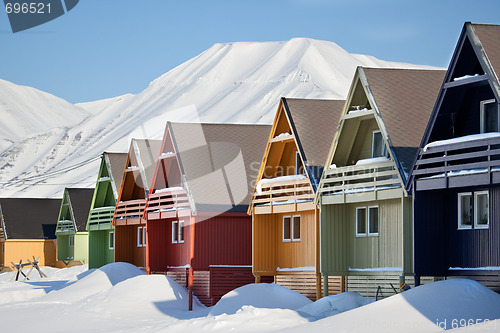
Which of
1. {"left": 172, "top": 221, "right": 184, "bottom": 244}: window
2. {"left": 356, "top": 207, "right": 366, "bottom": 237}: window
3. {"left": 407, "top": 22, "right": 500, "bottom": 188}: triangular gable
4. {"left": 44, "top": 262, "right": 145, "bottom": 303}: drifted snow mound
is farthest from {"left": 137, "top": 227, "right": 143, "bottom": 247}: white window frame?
{"left": 407, "top": 22, "right": 500, "bottom": 188}: triangular gable

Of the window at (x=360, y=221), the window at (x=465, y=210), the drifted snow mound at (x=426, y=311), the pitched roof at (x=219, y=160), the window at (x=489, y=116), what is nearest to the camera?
the drifted snow mound at (x=426, y=311)

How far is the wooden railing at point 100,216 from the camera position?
172 ft

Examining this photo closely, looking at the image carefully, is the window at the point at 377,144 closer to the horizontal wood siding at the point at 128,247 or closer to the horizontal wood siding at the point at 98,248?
the horizontal wood siding at the point at 128,247

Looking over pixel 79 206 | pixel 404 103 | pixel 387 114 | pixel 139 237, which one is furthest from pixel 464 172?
pixel 79 206

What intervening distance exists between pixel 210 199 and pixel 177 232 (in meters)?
5.26

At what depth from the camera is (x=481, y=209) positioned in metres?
27.3

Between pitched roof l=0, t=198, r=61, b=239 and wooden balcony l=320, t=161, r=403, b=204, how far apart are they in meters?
46.2

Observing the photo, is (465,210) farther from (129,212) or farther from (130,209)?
(129,212)

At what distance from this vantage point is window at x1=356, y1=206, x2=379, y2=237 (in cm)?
3288

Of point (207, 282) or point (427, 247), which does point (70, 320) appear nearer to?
point (207, 282)

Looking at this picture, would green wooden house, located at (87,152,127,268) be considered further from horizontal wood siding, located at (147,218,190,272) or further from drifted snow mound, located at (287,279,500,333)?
drifted snow mound, located at (287,279,500,333)

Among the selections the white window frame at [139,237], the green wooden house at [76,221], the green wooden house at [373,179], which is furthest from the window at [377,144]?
the green wooden house at [76,221]

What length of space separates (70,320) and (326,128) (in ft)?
39.8

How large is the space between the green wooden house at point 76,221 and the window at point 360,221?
34.3 meters
